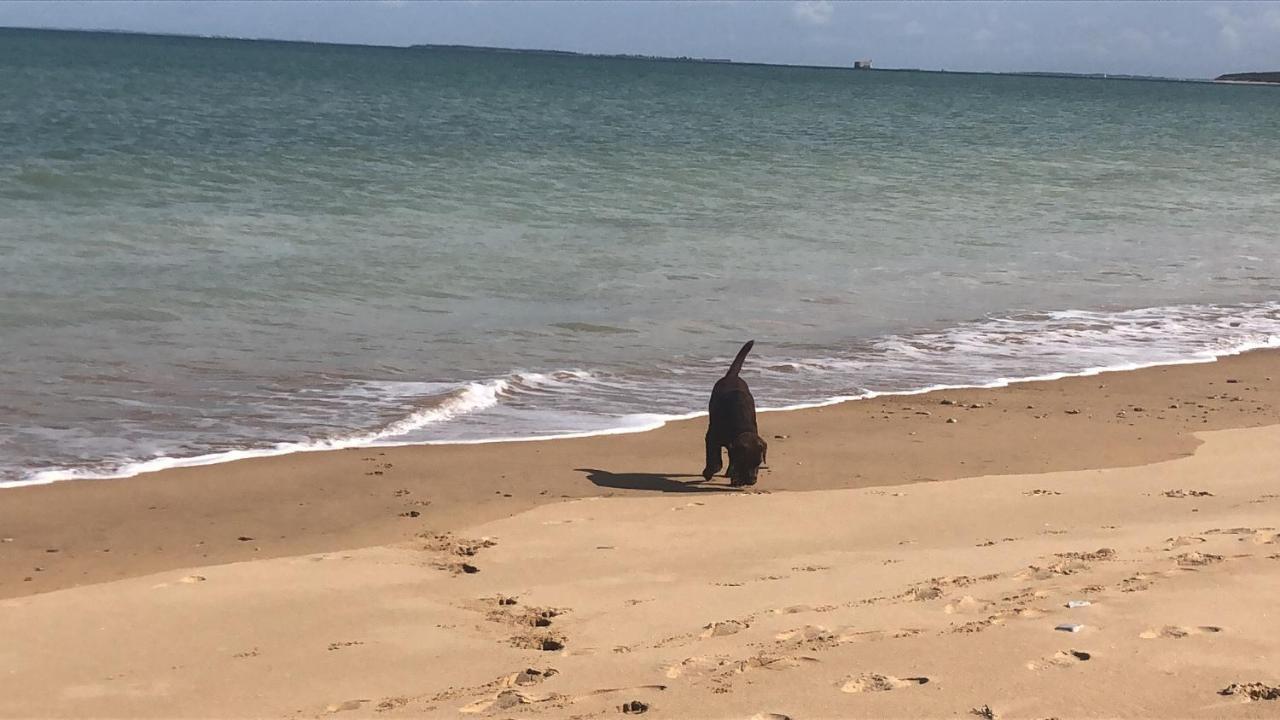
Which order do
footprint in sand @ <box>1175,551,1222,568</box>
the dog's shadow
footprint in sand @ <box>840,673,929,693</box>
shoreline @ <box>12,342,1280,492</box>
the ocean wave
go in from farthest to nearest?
the ocean wave, the dog's shadow, shoreline @ <box>12,342,1280,492</box>, footprint in sand @ <box>1175,551,1222,568</box>, footprint in sand @ <box>840,673,929,693</box>

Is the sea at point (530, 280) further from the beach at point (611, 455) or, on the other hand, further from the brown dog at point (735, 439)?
the brown dog at point (735, 439)

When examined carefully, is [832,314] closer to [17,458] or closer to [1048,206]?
[17,458]

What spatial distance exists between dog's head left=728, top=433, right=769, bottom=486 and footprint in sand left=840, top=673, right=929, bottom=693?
3.19 m

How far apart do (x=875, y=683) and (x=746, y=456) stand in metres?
3.26

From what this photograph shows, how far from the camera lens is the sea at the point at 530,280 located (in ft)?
29.7

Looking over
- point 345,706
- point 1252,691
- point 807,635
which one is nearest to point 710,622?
point 807,635

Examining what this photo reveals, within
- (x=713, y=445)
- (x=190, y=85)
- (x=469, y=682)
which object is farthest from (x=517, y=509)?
(x=190, y=85)

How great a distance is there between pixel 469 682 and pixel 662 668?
0.60 metres

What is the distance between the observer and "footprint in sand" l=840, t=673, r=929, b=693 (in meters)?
3.98

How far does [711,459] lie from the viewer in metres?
7.43

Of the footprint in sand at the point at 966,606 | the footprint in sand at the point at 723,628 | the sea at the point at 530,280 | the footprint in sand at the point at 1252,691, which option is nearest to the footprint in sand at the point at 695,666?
the footprint in sand at the point at 723,628

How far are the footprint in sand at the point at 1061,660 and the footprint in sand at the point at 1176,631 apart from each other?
260 millimetres

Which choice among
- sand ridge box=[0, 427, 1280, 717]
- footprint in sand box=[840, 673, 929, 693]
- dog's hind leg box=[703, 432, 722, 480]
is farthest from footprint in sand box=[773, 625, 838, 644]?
dog's hind leg box=[703, 432, 722, 480]

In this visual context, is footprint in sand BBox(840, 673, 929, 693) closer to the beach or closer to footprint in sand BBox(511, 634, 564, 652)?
the beach
